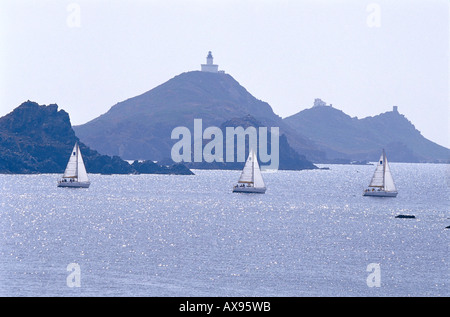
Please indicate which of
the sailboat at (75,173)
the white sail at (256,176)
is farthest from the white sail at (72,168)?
the white sail at (256,176)

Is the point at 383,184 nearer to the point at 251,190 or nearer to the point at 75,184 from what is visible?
the point at 251,190

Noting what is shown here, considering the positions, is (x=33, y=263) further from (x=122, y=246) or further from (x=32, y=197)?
(x=32, y=197)

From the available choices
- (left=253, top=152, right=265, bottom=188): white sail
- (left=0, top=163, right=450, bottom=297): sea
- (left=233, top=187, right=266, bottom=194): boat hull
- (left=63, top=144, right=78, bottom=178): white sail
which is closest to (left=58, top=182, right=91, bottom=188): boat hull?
(left=63, top=144, right=78, bottom=178): white sail

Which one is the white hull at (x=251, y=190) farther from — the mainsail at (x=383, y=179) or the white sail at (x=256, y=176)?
the mainsail at (x=383, y=179)

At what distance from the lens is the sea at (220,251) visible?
53.2m

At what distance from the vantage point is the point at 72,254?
225 ft

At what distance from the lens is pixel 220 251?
7250cm

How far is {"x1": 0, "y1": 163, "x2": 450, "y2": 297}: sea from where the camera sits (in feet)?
175

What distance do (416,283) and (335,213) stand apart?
68329 mm

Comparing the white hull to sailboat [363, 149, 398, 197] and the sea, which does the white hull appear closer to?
sailboat [363, 149, 398, 197]

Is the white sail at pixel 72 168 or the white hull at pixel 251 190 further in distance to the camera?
the white sail at pixel 72 168

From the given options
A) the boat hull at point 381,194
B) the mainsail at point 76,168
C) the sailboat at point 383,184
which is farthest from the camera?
the mainsail at point 76,168
